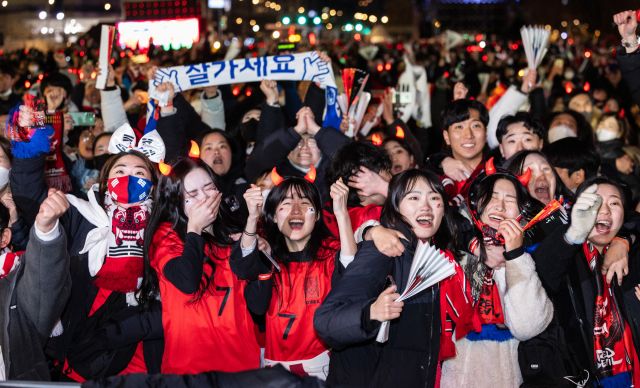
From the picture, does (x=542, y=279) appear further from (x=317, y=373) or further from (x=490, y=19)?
(x=490, y=19)

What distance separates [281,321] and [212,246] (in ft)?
1.67

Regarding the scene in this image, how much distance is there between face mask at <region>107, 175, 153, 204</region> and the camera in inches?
192

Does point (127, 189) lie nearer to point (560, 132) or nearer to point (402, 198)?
point (402, 198)

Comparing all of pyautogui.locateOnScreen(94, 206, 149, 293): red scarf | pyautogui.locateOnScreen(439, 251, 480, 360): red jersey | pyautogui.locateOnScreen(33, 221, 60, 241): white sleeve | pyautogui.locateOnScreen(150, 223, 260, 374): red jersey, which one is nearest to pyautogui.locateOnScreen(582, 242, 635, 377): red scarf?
pyautogui.locateOnScreen(439, 251, 480, 360): red jersey

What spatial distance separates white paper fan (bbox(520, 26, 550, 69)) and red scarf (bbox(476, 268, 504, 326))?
11.9 feet

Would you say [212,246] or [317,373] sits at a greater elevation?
[212,246]

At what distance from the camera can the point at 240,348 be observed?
459cm

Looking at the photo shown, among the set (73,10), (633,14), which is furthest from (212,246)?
(73,10)

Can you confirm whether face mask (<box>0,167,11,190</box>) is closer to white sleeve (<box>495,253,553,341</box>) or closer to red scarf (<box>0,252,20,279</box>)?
red scarf (<box>0,252,20,279</box>)

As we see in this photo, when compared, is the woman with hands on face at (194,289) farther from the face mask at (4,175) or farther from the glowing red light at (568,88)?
the glowing red light at (568,88)

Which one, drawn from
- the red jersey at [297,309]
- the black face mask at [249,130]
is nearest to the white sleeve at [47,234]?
the red jersey at [297,309]

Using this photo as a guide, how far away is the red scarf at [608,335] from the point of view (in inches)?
183

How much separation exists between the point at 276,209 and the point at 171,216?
1.73 ft

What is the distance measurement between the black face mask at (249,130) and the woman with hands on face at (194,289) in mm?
2866
